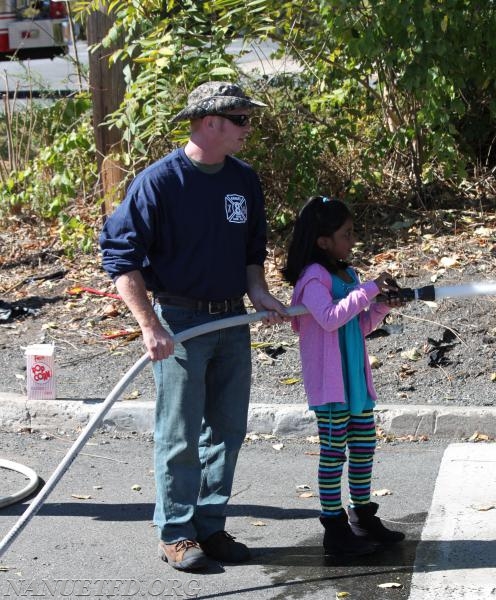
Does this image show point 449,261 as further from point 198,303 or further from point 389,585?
point 389,585

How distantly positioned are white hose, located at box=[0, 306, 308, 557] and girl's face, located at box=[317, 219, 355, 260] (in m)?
0.30

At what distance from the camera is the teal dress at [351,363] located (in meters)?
4.50

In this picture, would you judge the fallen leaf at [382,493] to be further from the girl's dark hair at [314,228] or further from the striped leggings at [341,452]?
the girl's dark hair at [314,228]

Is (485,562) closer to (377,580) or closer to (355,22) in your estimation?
(377,580)

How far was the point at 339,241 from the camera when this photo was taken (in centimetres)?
455

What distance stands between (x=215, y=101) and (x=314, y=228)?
2.27 ft

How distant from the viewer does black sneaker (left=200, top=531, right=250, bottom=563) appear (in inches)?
178

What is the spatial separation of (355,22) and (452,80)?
86 cm

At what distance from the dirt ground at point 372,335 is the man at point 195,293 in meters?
2.02

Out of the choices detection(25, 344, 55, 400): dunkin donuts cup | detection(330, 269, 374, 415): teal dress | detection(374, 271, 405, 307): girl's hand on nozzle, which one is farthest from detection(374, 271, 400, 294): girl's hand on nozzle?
detection(25, 344, 55, 400): dunkin donuts cup

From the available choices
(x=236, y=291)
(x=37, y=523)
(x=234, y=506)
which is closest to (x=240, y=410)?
(x=236, y=291)

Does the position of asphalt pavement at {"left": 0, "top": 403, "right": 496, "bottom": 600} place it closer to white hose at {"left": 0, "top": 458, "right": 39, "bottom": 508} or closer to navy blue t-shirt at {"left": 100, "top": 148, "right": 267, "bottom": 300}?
white hose at {"left": 0, "top": 458, "right": 39, "bottom": 508}

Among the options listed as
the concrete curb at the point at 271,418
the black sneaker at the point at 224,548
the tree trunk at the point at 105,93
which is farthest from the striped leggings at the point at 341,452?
the tree trunk at the point at 105,93

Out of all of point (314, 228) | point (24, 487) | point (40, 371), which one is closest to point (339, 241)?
point (314, 228)
